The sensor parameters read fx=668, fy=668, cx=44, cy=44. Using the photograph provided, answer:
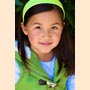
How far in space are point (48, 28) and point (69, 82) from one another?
278 mm

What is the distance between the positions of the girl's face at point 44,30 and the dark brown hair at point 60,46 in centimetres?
2

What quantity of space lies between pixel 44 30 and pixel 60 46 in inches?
4.4

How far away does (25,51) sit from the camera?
122 inches

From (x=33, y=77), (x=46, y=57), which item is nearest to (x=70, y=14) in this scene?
(x=46, y=57)

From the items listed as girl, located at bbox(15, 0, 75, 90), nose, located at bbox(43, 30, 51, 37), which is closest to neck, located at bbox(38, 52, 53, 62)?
girl, located at bbox(15, 0, 75, 90)

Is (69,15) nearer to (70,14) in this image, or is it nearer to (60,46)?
(70,14)

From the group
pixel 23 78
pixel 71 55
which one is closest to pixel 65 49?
pixel 71 55

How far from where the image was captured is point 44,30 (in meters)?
3.07

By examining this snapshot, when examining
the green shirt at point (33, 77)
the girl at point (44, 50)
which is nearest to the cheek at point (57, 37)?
the girl at point (44, 50)

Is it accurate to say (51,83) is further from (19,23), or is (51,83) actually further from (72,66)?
(19,23)

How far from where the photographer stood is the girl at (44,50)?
3.06m

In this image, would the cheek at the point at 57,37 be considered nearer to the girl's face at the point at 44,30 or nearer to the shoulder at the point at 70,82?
the girl's face at the point at 44,30

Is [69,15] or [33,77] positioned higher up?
[69,15]

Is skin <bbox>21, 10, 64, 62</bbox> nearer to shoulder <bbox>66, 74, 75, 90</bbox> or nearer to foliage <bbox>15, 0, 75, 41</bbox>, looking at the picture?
foliage <bbox>15, 0, 75, 41</bbox>
